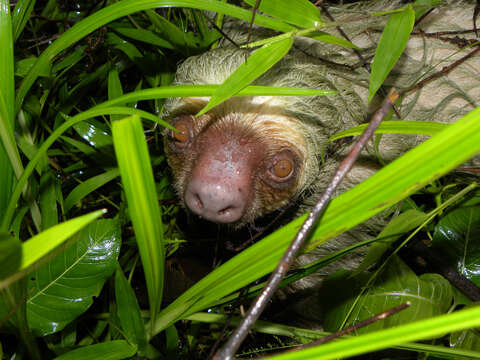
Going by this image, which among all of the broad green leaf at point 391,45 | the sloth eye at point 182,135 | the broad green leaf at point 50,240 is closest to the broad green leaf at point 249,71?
the broad green leaf at point 391,45

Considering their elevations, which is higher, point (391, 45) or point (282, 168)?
point (391, 45)

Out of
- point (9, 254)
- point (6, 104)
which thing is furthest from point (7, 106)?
point (9, 254)

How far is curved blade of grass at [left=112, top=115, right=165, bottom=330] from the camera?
981mm

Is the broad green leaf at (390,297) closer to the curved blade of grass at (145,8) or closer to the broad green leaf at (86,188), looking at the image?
the curved blade of grass at (145,8)

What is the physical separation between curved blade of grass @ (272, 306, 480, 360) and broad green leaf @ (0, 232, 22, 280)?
528 mm

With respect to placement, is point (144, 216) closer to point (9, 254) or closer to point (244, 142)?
point (9, 254)

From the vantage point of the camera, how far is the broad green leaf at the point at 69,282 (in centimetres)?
141

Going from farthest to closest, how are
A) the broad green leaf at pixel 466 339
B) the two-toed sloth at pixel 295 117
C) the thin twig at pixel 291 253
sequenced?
1. the two-toed sloth at pixel 295 117
2. the broad green leaf at pixel 466 339
3. the thin twig at pixel 291 253

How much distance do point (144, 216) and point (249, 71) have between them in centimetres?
57

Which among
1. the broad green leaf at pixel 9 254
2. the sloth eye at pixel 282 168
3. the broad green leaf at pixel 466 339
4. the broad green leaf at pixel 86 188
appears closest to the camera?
the broad green leaf at pixel 9 254

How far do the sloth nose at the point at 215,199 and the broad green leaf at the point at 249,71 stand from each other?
0.36 metres

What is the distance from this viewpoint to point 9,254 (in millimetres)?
674

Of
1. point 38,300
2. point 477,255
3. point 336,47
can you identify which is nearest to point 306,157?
point 336,47

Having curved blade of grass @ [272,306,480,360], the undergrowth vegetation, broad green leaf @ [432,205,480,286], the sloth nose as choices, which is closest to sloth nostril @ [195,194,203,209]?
the sloth nose
